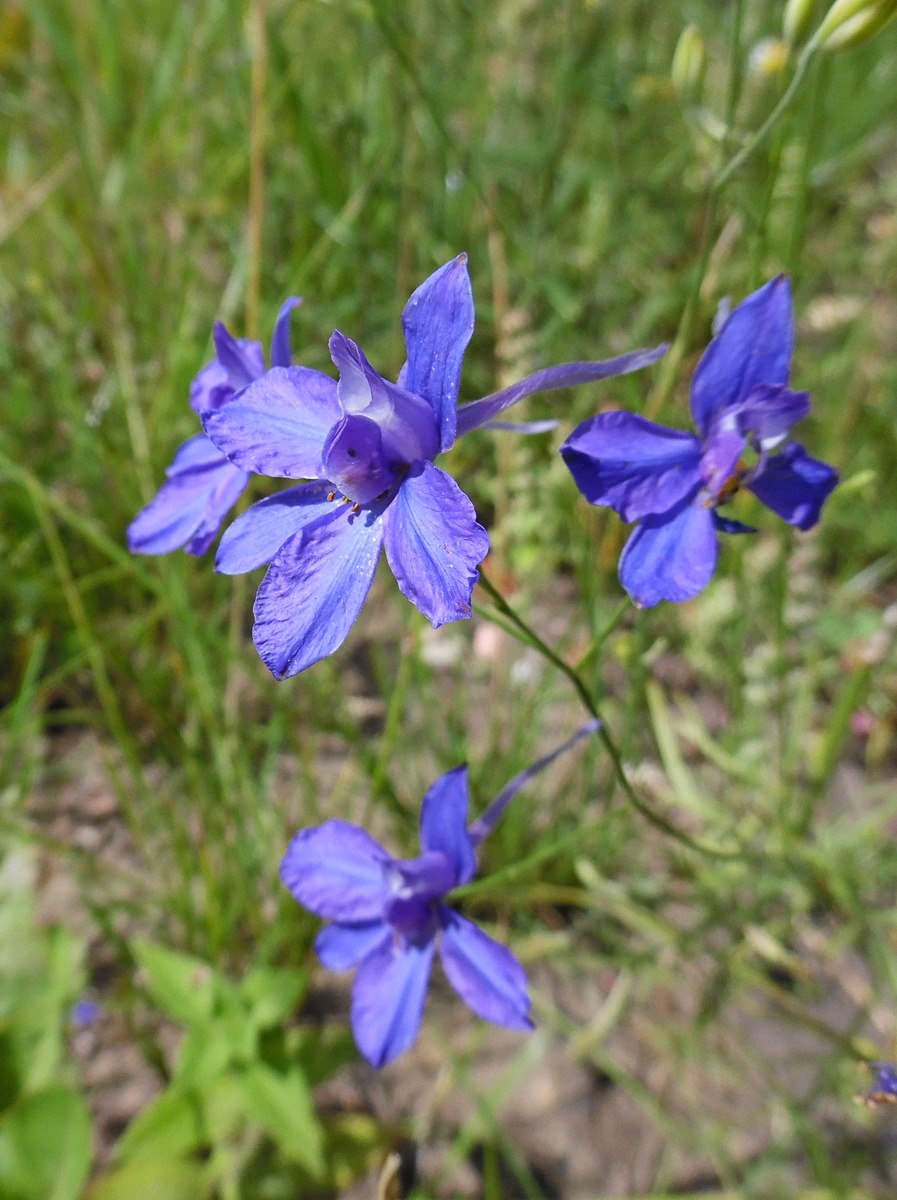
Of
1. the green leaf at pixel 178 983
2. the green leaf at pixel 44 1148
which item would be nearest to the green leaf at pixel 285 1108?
the green leaf at pixel 178 983

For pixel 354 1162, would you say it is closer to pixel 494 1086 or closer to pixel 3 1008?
pixel 494 1086

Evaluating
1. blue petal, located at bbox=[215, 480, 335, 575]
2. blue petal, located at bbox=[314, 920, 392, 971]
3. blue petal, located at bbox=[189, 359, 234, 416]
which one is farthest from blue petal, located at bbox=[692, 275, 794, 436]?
blue petal, located at bbox=[314, 920, 392, 971]

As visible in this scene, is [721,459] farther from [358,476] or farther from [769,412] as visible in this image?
[358,476]

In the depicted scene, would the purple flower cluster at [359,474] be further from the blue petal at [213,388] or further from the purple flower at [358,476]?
the blue petal at [213,388]

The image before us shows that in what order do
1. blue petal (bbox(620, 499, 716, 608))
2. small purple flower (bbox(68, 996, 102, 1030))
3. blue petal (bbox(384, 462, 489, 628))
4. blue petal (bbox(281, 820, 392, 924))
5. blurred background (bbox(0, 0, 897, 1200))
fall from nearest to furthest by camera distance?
blue petal (bbox(384, 462, 489, 628))
blue petal (bbox(620, 499, 716, 608))
blue petal (bbox(281, 820, 392, 924))
blurred background (bbox(0, 0, 897, 1200))
small purple flower (bbox(68, 996, 102, 1030))


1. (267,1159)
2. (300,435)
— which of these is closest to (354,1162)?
(267,1159)

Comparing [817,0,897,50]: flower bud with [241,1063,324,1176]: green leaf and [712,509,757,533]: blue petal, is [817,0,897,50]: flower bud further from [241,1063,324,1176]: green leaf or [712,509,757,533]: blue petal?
[241,1063,324,1176]: green leaf
